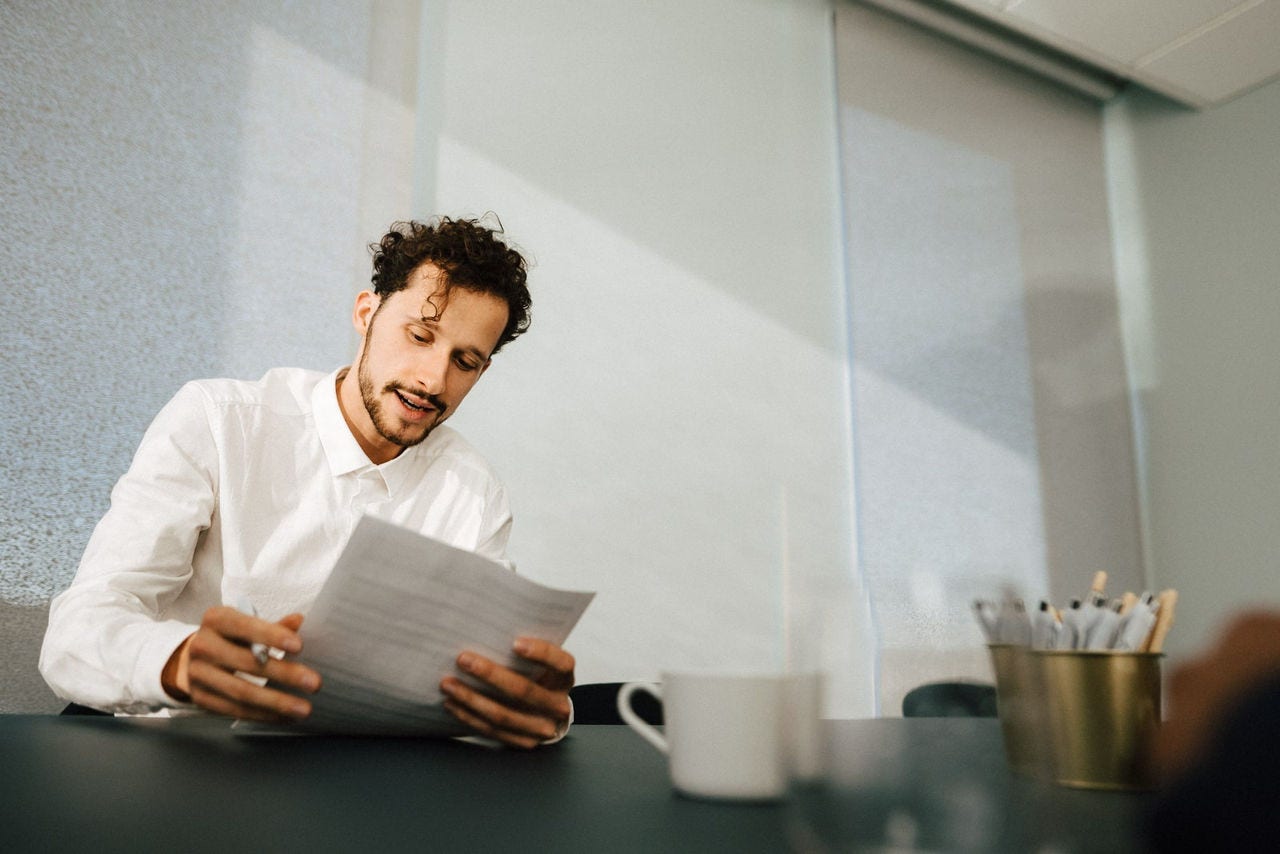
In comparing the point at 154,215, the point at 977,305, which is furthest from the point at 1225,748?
the point at 977,305

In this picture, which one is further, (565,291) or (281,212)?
(565,291)

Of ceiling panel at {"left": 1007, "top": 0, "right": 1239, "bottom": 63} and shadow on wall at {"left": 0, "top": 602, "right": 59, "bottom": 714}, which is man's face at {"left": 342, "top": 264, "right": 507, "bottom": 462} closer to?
shadow on wall at {"left": 0, "top": 602, "right": 59, "bottom": 714}

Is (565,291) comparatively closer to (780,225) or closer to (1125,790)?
(780,225)

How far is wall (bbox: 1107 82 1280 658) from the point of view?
324cm

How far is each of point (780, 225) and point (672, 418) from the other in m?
0.84

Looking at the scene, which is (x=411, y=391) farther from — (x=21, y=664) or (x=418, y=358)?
(x=21, y=664)

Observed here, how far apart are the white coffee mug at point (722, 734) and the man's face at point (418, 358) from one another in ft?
3.12

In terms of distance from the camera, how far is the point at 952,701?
0.32 meters

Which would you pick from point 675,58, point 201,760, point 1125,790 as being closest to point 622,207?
point 675,58

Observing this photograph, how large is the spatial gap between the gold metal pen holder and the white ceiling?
3.27m

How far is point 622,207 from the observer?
261cm

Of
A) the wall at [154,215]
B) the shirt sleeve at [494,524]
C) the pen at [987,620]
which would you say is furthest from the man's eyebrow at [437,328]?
the pen at [987,620]

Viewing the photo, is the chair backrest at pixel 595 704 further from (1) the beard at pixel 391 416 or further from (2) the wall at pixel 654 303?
(2) the wall at pixel 654 303

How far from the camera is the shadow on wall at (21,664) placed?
61.2 inches
